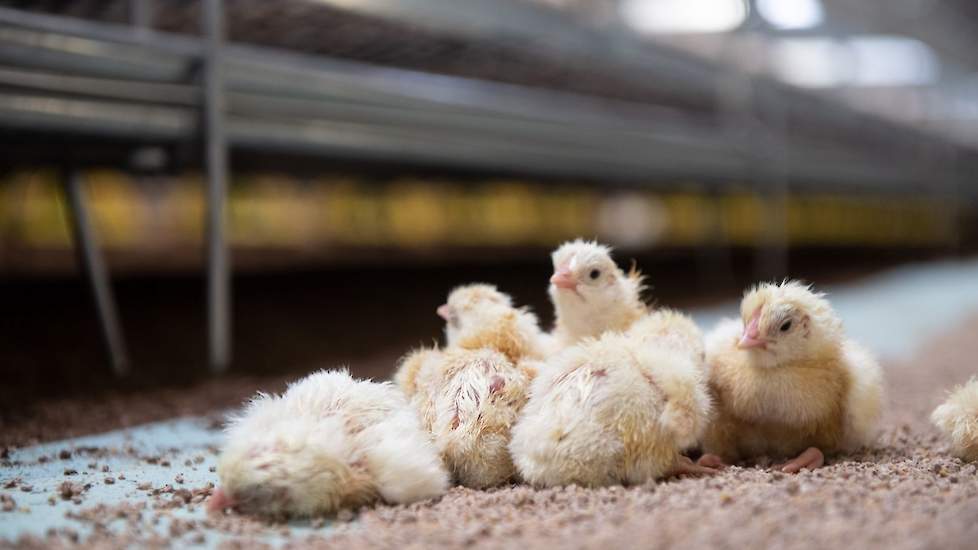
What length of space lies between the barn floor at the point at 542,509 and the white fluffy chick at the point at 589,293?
1.29ft

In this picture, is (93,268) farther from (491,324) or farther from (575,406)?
(575,406)

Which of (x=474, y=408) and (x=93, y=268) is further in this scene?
(x=93, y=268)

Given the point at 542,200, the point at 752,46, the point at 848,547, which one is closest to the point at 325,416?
the point at 848,547

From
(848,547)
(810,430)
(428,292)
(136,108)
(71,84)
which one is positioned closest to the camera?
(848,547)

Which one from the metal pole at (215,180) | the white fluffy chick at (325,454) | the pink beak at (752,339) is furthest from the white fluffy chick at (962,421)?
the metal pole at (215,180)

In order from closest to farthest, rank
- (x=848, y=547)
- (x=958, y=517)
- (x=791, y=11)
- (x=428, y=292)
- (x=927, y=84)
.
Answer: (x=848, y=547)
(x=958, y=517)
(x=428, y=292)
(x=791, y=11)
(x=927, y=84)

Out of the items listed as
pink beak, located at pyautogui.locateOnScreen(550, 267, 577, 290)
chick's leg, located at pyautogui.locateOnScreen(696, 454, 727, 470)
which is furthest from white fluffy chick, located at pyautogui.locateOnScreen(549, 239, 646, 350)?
chick's leg, located at pyautogui.locateOnScreen(696, 454, 727, 470)

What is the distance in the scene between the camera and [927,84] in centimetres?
879

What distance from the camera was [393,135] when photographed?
10.6 feet

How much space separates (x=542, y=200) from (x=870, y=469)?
10.3 metres

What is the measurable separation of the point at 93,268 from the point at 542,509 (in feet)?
6.44

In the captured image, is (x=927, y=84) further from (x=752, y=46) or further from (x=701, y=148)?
(x=701, y=148)

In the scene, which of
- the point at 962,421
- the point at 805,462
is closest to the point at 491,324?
the point at 805,462

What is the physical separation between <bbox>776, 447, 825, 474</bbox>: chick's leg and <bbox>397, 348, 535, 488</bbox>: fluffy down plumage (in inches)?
17.3
